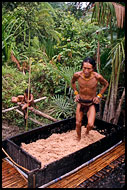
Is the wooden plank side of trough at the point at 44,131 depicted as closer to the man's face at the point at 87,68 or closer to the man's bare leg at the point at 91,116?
the man's bare leg at the point at 91,116

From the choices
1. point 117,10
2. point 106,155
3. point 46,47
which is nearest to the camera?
point 106,155

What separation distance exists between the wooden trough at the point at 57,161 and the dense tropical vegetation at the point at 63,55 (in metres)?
0.55

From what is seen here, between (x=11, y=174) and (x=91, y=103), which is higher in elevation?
(x=91, y=103)

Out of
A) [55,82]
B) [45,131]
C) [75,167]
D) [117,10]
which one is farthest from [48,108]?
[117,10]

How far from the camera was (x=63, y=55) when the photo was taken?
5.77m

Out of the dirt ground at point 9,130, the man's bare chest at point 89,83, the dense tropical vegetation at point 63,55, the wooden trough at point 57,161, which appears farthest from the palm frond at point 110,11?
the dirt ground at point 9,130

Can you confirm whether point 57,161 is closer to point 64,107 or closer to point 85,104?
point 85,104

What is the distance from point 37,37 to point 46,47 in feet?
4.71

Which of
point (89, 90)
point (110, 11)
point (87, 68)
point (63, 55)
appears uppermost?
point (110, 11)

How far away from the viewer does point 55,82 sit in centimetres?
571

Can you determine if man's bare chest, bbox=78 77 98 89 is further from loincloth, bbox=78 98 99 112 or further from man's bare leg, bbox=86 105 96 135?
man's bare leg, bbox=86 105 96 135

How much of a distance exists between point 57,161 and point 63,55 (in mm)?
3731

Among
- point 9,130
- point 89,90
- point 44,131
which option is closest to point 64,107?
point 44,131

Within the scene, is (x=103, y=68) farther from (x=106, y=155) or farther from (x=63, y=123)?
(x=106, y=155)
